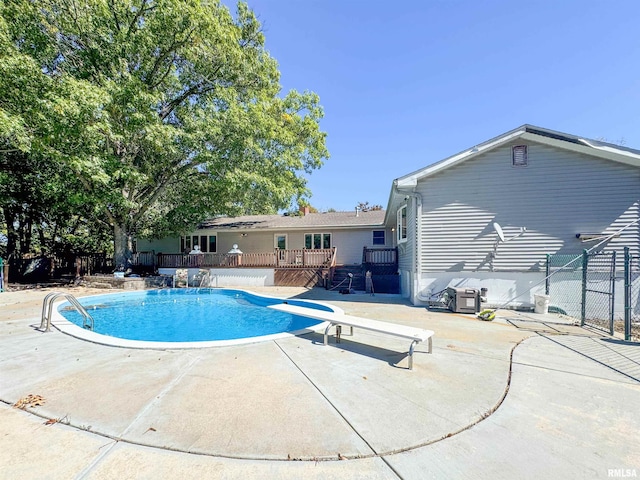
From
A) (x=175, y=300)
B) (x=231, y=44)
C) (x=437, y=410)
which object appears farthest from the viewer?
(x=231, y=44)

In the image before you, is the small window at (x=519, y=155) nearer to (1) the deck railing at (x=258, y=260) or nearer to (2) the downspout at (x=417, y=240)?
(2) the downspout at (x=417, y=240)

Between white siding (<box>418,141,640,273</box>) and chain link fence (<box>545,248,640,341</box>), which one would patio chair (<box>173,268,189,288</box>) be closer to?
white siding (<box>418,141,640,273</box>)

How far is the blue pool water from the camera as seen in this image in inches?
296

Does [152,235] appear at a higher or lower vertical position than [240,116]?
lower

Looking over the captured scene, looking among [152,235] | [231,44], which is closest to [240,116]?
[231,44]

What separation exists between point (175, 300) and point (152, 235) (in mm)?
8260

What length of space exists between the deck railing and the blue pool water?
10.5ft

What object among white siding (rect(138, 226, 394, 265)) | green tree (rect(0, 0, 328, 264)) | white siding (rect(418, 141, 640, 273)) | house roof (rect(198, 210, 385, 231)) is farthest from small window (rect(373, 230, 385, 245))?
white siding (rect(418, 141, 640, 273))

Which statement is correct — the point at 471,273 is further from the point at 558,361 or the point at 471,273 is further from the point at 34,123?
the point at 34,123

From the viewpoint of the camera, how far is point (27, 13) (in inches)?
476

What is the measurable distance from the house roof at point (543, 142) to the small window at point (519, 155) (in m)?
0.29

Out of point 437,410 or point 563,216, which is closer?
point 437,410

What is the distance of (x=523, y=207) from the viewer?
9086mm

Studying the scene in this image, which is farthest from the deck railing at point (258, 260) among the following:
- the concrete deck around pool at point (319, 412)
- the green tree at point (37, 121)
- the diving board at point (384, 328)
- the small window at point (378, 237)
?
the concrete deck around pool at point (319, 412)
